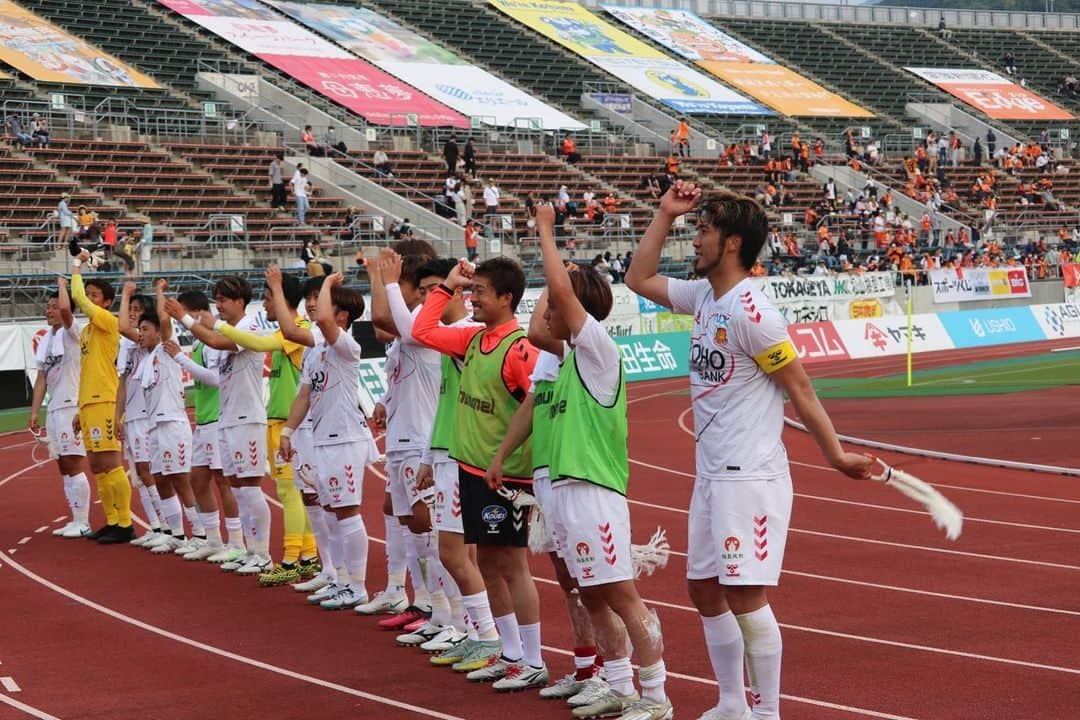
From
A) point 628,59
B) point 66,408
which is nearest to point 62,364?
point 66,408

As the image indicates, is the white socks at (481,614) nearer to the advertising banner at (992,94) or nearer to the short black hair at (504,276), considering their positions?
the short black hair at (504,276)

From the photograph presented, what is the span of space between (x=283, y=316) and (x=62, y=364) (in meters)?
5.23

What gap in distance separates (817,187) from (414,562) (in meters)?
42.8

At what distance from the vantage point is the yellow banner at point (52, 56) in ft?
132

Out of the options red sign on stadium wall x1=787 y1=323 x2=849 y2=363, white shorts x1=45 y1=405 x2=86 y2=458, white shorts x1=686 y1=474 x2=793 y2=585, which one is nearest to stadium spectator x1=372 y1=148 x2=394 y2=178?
red sign on stadium wall x1=787 y1=323 x2=849 y2=363

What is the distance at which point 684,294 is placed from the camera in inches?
260

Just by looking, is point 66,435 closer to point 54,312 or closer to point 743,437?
point 54,312

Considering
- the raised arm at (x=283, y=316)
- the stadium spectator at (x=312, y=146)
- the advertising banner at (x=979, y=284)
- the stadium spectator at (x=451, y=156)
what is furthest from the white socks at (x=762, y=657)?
the advertising banner at (x=979, y=284)

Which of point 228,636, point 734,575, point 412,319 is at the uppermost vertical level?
point 412,319

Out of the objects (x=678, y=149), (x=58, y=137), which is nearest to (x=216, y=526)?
(x=58, y=137)

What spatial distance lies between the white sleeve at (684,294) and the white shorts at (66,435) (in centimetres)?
911

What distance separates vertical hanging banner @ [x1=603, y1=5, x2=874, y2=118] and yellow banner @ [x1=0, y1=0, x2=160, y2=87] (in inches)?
1051

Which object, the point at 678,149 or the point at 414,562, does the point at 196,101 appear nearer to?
the point at 678,149

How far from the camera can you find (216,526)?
1285 cm
